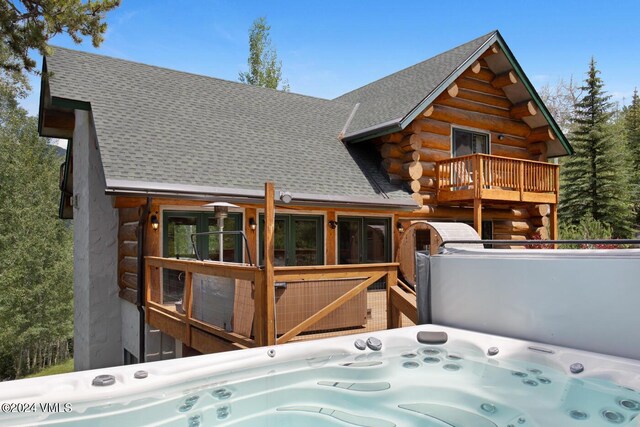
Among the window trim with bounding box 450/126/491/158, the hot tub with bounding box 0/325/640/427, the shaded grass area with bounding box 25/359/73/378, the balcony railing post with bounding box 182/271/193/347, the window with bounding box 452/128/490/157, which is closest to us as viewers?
the hot tub with bounding box 0/325/640/427

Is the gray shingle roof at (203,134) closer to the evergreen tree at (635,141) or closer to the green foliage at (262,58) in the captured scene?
the green foliage at (262,58)

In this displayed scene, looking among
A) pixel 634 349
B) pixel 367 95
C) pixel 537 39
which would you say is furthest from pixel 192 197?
pixel 537 39

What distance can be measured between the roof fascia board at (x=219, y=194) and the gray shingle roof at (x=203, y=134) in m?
0.21

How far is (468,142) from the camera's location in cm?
1316

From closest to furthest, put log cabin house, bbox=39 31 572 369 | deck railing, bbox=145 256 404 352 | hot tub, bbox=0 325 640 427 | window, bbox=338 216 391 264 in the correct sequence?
1. hot tub, bbox=0 325 640 427
2. deck railing, bbox=145 256 404 352
3. log cabin house, bbox=39 31 572 369
4. window, bbox=338 216 391 264

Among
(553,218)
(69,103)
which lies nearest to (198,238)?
(69,103)

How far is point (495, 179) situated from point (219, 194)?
6.79 m

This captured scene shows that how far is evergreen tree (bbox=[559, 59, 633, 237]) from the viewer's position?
78.3 feet

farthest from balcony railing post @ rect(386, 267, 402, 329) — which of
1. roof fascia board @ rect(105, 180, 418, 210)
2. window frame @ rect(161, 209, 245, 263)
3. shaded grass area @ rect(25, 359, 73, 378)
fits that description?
shaded grass area @ rect(25, 359, 73, 378)

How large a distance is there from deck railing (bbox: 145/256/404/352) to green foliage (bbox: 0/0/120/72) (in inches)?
185

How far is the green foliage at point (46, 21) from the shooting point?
8.13m

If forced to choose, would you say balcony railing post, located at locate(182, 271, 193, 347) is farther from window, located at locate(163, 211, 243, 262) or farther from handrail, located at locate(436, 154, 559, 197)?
handrail, located at locate(436, 154, 559, 197)

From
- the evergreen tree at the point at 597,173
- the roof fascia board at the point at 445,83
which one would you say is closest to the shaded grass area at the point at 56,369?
the roof fascia board at the point at 445,83

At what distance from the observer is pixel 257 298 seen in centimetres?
532
